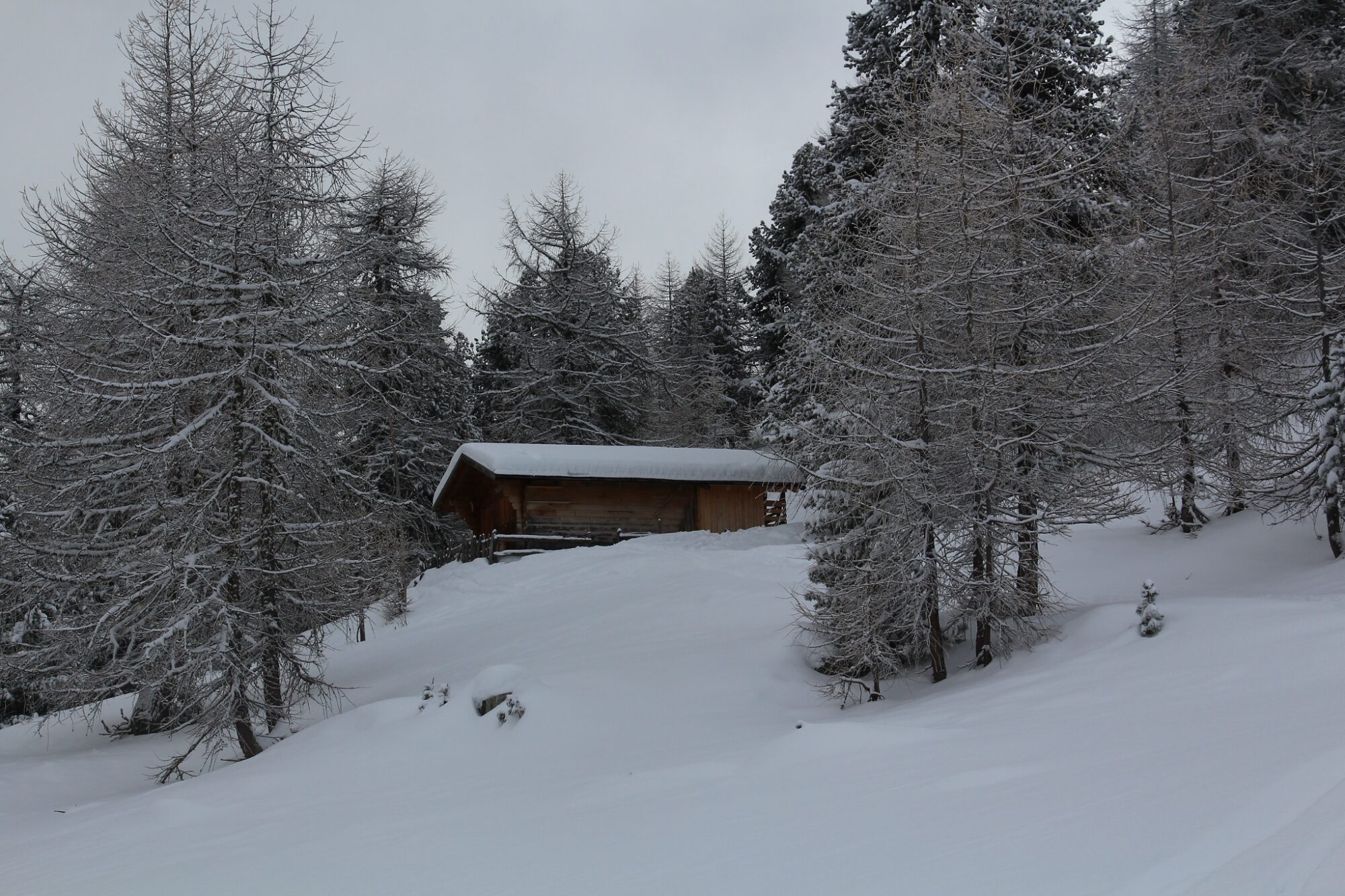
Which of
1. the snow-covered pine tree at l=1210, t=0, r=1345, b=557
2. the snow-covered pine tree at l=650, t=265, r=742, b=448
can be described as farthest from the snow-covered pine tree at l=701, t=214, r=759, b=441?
the snow-covered pine tree at l=1210, t=0, r=1345, b=557

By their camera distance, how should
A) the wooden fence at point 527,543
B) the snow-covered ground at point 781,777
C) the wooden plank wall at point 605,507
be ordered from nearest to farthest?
1. the snow-covered ground at point 781,777
2. the wooden fence at point 527,543
3. the wooden plank wall at point 605,507

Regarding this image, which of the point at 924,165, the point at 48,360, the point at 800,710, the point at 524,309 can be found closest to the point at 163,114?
the point at 48,360

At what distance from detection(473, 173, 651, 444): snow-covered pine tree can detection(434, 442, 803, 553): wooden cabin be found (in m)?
7.96

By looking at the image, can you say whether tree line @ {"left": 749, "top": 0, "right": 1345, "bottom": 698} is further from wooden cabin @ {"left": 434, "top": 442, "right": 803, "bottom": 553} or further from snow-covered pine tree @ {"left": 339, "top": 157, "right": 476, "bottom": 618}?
snow-covered pine tree @ {"left": 339, "top": 157, "right": 476, "bottom": 618}

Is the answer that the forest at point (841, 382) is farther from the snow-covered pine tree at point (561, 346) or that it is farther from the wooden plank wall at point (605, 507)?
the snow-covered pine tree at point (561, 346)

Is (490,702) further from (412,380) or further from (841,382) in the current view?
(412,380)

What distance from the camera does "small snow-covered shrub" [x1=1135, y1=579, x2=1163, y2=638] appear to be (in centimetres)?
883

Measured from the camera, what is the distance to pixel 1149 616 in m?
8.92

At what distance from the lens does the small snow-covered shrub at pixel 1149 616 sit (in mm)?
8826

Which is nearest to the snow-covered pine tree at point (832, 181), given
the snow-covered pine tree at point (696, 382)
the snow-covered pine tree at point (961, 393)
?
the snow-covered pine tree at point (961, 393)

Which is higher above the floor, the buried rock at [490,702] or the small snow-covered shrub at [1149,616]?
the small snow-covered shrub at [1149,616]

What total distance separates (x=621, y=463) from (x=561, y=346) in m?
10.9

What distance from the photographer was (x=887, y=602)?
410 inches

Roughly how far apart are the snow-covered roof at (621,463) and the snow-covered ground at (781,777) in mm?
9899
